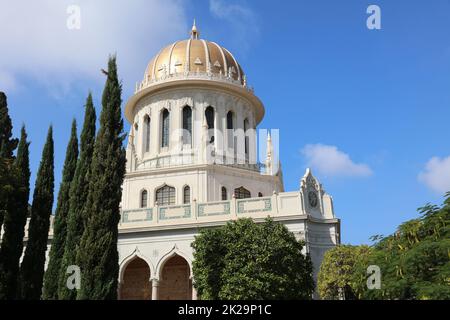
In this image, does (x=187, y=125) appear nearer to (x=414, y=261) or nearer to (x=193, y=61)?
(x=193, y=61)

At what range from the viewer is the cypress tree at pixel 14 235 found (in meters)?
20.7

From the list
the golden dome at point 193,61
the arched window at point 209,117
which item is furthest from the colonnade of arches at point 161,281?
the golden dome at point 193,61

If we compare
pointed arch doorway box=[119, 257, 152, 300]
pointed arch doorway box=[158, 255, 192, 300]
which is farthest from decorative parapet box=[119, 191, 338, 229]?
pointed arch doorway box=[119, 257, 152, 300]

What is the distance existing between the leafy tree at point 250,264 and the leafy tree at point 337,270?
6.08ft

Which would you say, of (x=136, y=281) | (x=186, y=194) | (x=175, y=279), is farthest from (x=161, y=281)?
(x=186, y=194)

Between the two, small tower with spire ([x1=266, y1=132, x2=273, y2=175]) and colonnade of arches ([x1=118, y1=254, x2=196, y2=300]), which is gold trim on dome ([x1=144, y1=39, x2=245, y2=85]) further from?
colonnade of arches ([x1=118, y1=254, x2=196, y2=300])

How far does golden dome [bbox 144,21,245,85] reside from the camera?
35.9 meters

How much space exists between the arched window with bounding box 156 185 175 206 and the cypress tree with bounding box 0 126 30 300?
9275mm

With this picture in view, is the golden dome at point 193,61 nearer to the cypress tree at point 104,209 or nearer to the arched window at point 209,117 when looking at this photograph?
the arched window at point 209,117

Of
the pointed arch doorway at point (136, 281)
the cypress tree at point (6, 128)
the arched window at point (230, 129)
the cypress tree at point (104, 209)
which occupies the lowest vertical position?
the pointed arch doorway at point (136, 281)

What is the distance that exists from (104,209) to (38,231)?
7.90 m
